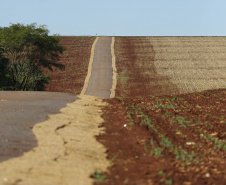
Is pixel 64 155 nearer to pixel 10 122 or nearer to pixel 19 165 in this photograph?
pixel 19 165

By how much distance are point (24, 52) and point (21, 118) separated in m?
32.5

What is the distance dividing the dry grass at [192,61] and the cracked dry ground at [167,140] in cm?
2457

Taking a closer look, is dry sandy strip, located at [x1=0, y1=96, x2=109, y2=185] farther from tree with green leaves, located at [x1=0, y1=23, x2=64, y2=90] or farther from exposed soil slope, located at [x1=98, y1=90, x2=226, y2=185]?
tree with green leaves, located at [x1=0, y1=23, x2=64, y2=90]

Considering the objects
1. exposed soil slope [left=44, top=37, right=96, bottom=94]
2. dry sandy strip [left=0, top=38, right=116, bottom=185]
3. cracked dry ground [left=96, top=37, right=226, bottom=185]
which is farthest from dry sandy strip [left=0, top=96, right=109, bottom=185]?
exposed soil slope [left=44, top=37, right=96, bottom=94]

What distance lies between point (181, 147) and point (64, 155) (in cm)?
426

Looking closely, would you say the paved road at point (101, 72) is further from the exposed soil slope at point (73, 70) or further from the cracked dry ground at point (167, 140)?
the cracked dry ground at point (167, 140)

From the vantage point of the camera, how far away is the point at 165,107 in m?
22.1

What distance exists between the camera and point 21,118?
56.2ft

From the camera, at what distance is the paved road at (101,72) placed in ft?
155

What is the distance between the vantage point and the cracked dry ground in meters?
9.58

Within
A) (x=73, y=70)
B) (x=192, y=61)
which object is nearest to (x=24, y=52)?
(x=73, y=70)

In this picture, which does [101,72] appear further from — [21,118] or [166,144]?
[166,144]

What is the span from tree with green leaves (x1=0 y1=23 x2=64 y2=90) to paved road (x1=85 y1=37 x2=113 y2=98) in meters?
7.00

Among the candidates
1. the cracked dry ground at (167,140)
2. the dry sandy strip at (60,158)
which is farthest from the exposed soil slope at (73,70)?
the dry sandy strip at (60,158)
